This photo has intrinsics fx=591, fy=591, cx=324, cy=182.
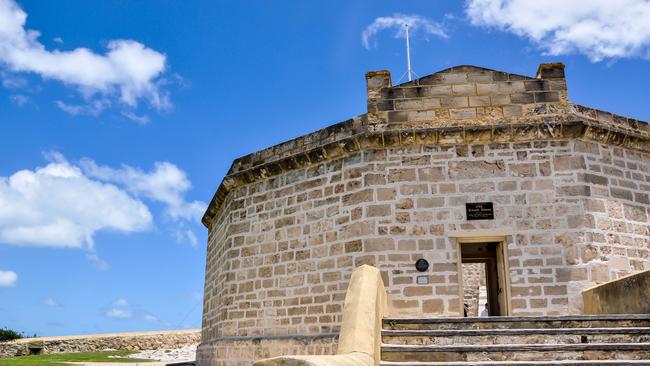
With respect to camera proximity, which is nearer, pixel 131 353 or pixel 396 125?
pixel 396 125

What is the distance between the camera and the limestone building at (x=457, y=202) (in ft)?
25.1

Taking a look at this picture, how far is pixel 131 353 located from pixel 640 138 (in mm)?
14371

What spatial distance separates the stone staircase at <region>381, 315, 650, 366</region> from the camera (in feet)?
16.5

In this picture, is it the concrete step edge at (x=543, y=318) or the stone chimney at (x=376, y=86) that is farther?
the stone chimney at (x=376, y=86)

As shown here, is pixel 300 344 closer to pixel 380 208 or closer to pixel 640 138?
pixel 380 208

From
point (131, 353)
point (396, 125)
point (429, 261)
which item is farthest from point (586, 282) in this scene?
point (131, 353)

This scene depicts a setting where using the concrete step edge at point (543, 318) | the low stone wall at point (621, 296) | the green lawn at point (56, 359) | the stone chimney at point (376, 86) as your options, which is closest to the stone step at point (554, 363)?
the concrete step edge at point (543, 318)

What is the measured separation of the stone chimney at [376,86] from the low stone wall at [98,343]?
43.9 ft

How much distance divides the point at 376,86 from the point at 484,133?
1661 millimetres

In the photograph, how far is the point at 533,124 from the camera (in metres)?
7.95

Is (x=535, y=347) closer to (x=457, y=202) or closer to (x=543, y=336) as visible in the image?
(x=543, y=336)

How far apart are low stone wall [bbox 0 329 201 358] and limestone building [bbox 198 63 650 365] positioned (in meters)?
11.1

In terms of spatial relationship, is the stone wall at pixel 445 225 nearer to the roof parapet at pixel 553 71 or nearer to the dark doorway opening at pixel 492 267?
the dark doorway opening at pixel 492 267

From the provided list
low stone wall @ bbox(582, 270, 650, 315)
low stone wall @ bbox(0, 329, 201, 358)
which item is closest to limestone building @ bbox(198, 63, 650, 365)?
low stone wall @ bbox(582, 270, 650, 315)
